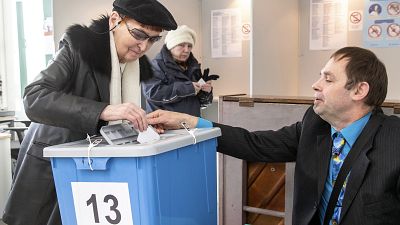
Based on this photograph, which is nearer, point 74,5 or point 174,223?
point 174,223

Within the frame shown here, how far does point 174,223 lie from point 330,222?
55 centimetres

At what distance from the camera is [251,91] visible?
10.3 ft

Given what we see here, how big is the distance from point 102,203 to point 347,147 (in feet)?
2.69

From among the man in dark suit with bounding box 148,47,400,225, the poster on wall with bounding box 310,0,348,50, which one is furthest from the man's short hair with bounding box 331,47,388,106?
the poster on wall with bounding box 310,0,348,50

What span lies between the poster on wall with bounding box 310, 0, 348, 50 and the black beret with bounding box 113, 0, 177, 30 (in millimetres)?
2292

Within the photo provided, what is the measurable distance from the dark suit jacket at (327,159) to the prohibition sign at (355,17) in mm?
1792

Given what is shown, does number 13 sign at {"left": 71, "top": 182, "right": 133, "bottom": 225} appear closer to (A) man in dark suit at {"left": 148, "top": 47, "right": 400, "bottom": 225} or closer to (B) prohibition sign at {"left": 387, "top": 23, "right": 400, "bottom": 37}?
(A) man in dark suit at {"left": 148, "top": 47, "right": 400, "bottom": 225}

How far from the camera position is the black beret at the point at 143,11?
4.08ft

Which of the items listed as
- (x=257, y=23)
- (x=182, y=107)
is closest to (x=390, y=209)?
(x=182, y=107)

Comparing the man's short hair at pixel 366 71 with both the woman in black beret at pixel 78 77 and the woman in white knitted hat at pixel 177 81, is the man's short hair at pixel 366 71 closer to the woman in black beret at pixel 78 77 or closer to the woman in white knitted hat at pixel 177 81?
the woman in black beret at pixel 78 77

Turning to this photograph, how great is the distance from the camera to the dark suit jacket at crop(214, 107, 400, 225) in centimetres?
131

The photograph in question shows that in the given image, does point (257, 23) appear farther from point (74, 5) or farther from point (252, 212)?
point (252, 212)

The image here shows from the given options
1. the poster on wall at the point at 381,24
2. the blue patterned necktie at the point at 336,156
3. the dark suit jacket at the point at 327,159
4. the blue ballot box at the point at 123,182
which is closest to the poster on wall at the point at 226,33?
the poster on wall at the point at 381,24

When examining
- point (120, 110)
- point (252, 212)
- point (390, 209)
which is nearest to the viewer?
point (120, 110)
